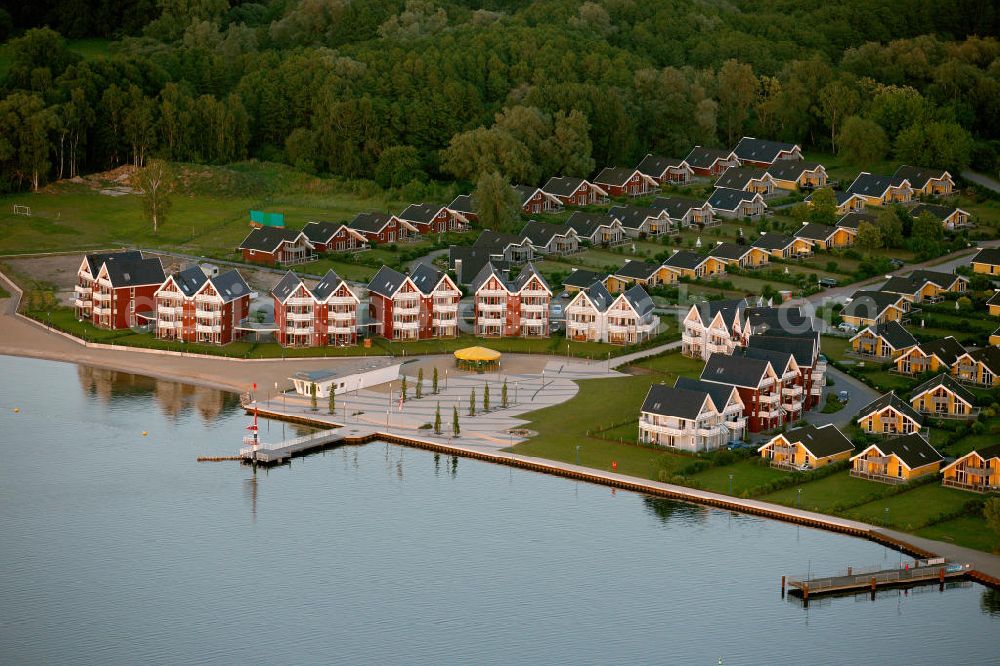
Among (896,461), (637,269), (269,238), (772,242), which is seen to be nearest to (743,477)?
(896,461)

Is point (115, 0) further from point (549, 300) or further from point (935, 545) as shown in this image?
point (935, 545)

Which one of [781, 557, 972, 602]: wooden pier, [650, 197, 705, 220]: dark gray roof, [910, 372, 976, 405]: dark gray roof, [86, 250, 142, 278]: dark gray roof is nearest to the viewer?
[781, 557, 972, 602]: wooden pier

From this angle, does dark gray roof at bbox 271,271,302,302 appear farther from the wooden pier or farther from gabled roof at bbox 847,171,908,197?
gabled roof at bbox 847,171,908,197

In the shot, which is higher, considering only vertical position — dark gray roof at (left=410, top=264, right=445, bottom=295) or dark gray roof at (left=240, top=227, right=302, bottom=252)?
dark gray roof at (left=240, top=227, right=302, bottom=252)

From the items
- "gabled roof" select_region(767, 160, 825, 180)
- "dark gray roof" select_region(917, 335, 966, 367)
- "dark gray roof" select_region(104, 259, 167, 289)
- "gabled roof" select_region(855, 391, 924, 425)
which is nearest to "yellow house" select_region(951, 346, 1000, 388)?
"dark gray roof" select_region(917, 335, 966, 367)

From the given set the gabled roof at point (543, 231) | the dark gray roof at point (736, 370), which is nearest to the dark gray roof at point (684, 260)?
the gabled roof at point (543, 231)

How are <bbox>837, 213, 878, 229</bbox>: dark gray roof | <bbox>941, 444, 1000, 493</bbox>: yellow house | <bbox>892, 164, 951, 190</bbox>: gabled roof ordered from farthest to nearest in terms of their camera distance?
<bbox>892, 164, 951, 190</bbox>: gabled roof, <bbox>837, 213, 878, 229</bbox>: dark gray roof, <bbox>941, 444, 1000, 493</bbox>: yellow house
